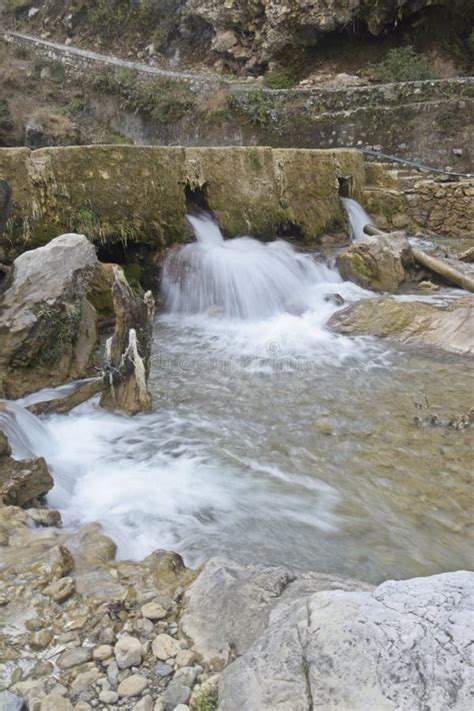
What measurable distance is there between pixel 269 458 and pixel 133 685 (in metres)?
2.36

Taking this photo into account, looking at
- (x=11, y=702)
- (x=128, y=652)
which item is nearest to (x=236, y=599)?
(x=128, y=652)

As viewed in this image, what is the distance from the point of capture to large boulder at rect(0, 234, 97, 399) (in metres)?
4.80

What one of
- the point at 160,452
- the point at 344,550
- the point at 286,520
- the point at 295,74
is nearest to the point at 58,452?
the point at 160,452

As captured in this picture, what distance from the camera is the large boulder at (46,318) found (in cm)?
480

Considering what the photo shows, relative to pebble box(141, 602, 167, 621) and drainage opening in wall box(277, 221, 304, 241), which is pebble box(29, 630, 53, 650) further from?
drainage opening in wall box(277, 221, 304, 241)

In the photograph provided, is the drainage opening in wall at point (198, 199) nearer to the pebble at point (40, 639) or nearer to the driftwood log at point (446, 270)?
the driftwood log at point (446, 270)

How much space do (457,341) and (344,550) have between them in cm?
365

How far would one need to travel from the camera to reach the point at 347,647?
155 cm

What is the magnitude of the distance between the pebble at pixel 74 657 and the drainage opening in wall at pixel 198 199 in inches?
294

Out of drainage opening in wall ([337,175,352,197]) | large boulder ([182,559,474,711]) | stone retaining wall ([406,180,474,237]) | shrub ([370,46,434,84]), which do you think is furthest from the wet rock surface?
shrub ([370,46,434,84])

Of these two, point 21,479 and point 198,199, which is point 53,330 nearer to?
point 21,479

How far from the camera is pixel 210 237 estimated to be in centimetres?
841

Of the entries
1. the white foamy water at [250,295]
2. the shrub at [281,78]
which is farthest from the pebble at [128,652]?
the shrub at [281,78]

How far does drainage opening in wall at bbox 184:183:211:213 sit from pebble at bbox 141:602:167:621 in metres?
7.23
